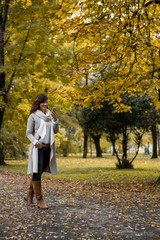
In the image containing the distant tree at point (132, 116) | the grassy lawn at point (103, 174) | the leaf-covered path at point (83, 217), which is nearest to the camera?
the leaf-covered path at point (83, 217)

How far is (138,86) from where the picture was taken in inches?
348

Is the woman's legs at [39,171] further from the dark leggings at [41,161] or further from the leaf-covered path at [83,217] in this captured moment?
the leaf-covered path at [83,217]

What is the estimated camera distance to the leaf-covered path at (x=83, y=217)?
13.0 feet

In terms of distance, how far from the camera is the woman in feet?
17.4

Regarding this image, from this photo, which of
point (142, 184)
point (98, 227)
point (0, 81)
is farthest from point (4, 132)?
point (98, 227)

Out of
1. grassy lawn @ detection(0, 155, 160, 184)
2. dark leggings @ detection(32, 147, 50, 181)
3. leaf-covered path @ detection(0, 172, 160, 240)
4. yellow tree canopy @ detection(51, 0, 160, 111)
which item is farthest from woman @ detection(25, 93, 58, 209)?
grassy lawn @ detection(0, 155, 160, 184)

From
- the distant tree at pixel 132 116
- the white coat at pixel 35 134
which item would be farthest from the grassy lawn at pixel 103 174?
the white coat at pixel 35 134

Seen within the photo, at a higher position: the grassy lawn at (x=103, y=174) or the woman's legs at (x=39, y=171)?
the woman's legs at (x=39, y=171)

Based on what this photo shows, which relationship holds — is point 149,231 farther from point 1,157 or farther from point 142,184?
point 1,157

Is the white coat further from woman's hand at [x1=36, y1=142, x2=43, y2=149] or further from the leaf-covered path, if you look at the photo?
the leaf-covered path

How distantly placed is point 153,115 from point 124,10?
8.83 metres

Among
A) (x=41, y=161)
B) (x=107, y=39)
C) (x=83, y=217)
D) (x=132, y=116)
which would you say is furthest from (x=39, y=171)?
(x=132, y=116)

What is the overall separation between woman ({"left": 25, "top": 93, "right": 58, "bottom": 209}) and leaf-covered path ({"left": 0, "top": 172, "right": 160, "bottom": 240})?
583 mm

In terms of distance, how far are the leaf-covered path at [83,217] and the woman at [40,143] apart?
0.58m
